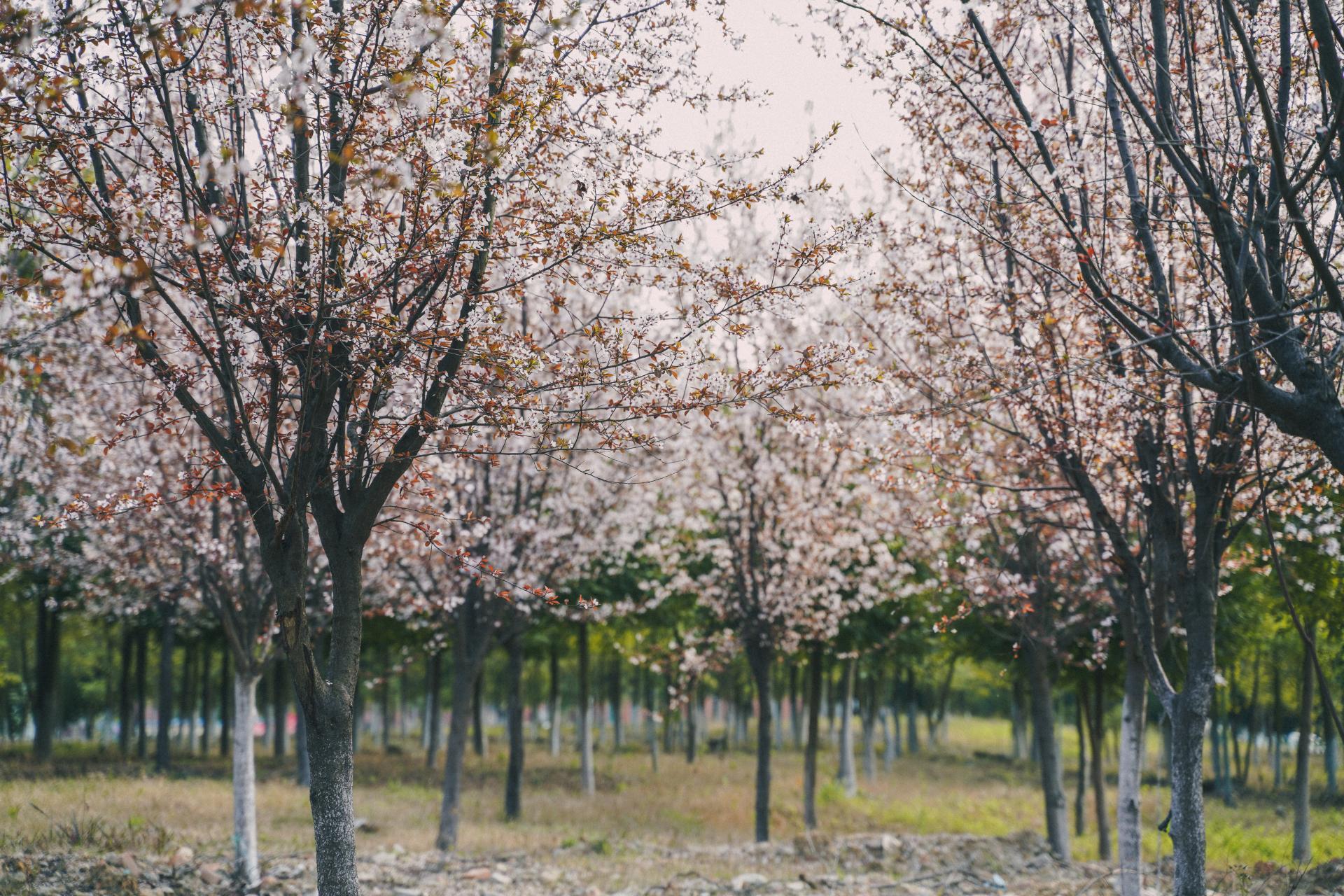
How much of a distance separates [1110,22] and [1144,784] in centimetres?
3180

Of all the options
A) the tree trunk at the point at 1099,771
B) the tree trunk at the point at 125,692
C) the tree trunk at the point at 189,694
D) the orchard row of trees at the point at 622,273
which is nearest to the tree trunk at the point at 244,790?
the orchard row of trees at the point at 622,273

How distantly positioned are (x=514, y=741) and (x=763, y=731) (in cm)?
607

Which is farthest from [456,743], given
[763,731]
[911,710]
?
[911,710]

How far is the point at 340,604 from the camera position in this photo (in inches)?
234

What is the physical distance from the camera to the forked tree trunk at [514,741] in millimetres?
19531

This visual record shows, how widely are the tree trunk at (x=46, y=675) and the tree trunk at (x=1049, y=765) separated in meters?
22.8

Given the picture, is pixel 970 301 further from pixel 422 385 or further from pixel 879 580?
pixel 879 580

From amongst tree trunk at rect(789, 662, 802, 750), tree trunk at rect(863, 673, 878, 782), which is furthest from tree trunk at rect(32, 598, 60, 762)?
tree trunk at rect(863, 673, 878, 782)

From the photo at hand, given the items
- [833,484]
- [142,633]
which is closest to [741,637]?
[833,484]

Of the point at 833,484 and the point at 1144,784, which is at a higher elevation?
the point at 833,484

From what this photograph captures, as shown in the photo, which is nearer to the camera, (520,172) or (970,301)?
(520,172)

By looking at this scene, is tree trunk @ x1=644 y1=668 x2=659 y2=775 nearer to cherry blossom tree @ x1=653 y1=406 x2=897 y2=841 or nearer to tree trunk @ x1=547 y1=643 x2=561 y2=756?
tree trunk @ x1=547 y1=643 x2=561 y2=756

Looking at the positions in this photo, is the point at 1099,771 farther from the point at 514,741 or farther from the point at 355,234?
the point at 355,234

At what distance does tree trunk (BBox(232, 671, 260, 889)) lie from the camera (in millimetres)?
10367
